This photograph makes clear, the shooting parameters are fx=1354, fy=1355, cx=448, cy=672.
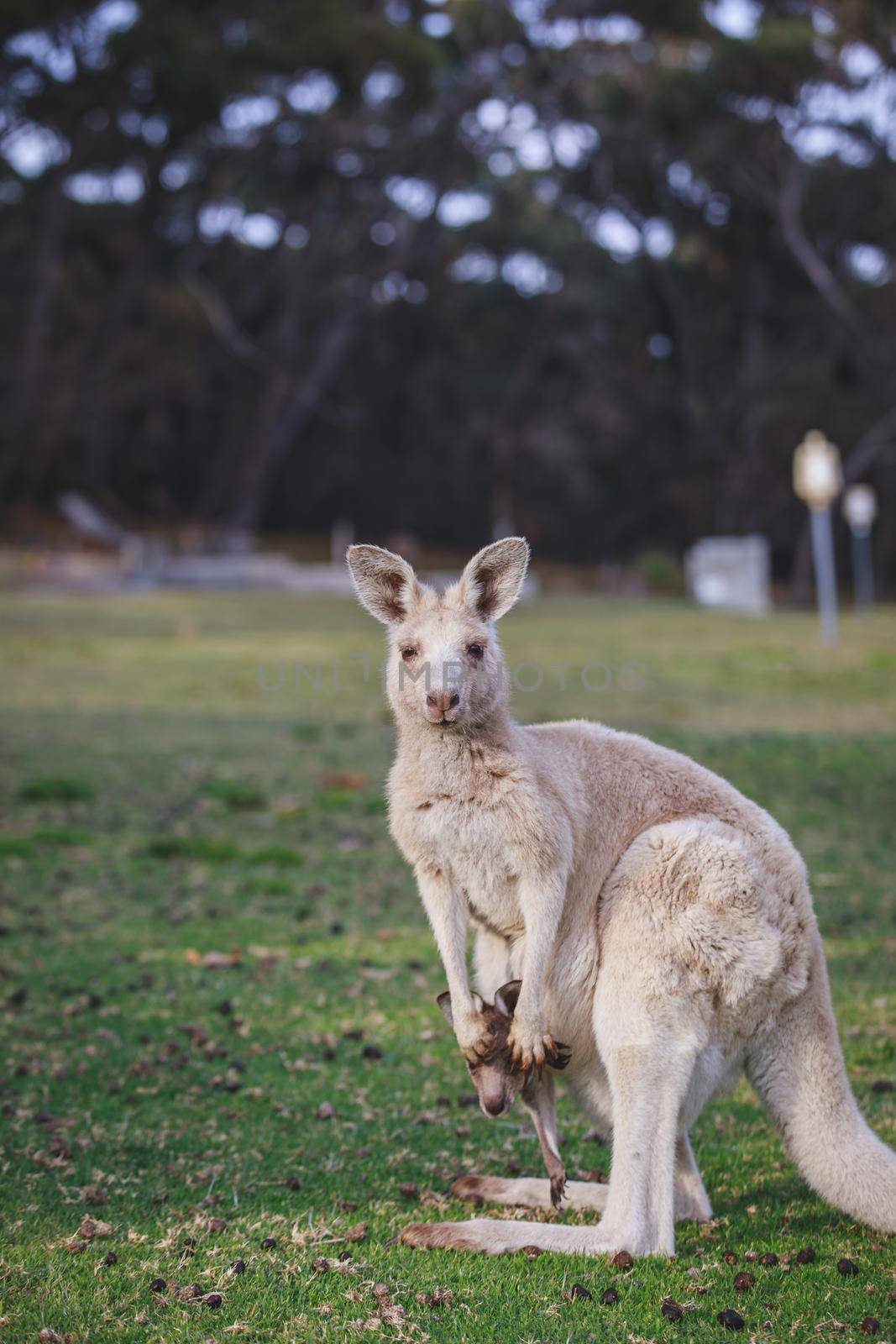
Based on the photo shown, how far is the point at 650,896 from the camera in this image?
334cm

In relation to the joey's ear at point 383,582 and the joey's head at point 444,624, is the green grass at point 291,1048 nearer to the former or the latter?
the joey's head at point 444,624

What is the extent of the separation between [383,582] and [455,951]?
0.98 meters

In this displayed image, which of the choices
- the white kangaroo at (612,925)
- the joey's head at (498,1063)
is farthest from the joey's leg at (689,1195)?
the joey's head at (498,1063)

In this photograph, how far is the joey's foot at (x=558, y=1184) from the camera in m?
3.42

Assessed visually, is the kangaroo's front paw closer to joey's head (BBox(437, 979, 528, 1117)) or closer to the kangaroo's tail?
joey's head (BBox(437, 979, 528, 1117))

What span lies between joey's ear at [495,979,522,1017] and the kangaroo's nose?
2.41 ft

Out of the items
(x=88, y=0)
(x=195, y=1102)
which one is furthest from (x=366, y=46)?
(x=195, y=1102)

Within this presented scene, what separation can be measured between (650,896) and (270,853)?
434 cm

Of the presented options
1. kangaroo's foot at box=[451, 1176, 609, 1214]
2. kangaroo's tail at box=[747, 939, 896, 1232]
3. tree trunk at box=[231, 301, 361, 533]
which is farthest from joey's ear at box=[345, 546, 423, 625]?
tree trunk at box=[231, 301, 361, 533]

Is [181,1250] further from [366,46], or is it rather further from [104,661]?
[366,46]

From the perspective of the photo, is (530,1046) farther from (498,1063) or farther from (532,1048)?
(498,1063)

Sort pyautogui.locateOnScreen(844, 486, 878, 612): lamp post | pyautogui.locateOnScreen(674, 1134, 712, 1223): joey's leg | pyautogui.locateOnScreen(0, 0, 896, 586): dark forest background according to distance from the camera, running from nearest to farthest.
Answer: pyautogui.locateOnScreen(674, 1134, 712, 1223): joey's leg
pyautogui.locateOnScreen(0, 0, 896, 586): dark forest background
pyautogui.locateOnScreen(844, 486, 878, 612): lamp post

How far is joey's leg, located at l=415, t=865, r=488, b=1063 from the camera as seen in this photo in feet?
11.2

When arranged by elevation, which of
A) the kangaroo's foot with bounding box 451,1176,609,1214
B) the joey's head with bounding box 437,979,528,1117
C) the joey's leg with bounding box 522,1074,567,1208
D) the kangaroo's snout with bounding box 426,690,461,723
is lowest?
the kangaroo's foot with bounding box 451,1176,609,1214
